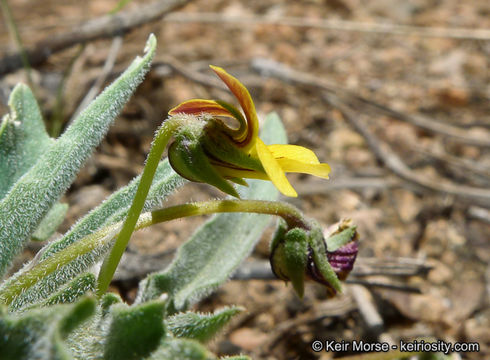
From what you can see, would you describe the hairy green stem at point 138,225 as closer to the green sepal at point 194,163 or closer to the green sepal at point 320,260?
the green sepal at point 320,260

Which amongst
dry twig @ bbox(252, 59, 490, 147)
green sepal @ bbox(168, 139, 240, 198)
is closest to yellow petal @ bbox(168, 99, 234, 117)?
green sepal @ bbox(168, 139, 240, 198)

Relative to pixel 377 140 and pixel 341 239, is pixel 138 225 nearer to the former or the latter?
pixel 341 239

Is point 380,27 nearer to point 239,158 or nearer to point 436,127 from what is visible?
point 436,127

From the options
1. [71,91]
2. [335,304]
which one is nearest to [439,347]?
[335,304]

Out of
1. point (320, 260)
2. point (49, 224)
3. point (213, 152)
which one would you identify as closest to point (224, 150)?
point (213, 152)

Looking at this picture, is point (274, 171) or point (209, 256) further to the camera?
point (209, 256)

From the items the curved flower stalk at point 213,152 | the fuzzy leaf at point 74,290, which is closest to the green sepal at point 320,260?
the curved flower stalk at point 213,152
